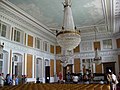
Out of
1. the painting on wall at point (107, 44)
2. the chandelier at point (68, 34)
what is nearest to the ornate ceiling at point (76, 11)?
the painting on wall at point (107, 44)

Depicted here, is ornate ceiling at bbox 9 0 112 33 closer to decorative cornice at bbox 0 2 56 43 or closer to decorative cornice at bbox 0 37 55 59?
decorative cornice at bbox 0 2 56 43

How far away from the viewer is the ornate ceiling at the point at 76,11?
31.0 feet

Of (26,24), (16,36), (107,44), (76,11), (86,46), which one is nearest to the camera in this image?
(76,11)

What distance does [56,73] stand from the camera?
56.4 feet

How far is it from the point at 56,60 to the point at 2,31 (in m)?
8.76

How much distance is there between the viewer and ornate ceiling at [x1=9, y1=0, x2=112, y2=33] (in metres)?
9.45

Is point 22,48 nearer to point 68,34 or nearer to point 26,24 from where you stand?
point 26,24

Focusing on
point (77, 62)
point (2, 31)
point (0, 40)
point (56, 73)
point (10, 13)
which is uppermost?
point (10, 13)

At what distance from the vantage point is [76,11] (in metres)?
10.7

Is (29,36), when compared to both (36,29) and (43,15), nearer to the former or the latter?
(36,29)

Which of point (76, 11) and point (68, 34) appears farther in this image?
point (76, 11)

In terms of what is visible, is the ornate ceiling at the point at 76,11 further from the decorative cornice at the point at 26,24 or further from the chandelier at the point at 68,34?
the chandelier at the point at 68,34

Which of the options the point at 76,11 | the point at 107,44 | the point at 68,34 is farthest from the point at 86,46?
the point at 68,34

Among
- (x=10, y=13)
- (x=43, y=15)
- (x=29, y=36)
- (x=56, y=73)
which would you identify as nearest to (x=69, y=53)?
(x=56, y=73)
